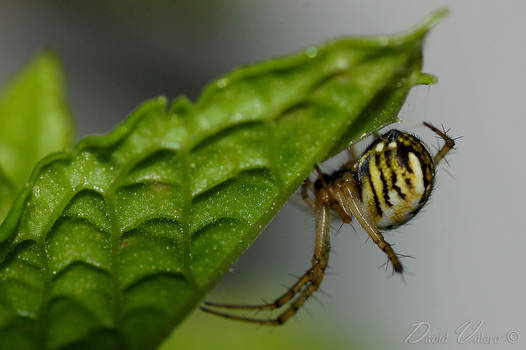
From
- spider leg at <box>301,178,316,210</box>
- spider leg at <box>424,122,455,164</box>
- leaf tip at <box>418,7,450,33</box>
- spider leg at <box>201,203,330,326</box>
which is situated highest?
leaf tip at <box>418,7,450,33</box>

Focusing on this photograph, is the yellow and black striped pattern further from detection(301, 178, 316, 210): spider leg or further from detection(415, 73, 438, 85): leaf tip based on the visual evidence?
detection(415, 73, 438, 85): leaf tip

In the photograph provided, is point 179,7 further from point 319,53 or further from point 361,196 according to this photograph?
point 319,53

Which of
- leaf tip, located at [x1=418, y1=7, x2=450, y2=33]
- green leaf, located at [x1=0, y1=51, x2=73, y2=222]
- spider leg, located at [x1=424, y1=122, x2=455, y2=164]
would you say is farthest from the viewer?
spider leg, located at [x1=424, y1=122, x2=455, y2=164]

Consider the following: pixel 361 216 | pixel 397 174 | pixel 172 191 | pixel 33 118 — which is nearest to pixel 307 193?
pixel 361 216

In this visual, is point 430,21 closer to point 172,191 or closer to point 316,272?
point 172,191

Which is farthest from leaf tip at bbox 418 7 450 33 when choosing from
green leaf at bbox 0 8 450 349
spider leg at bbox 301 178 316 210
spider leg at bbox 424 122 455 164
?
spider leg at bbox 301 178 316 210

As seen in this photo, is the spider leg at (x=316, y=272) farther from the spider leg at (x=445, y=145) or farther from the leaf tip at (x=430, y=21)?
the leaf tip at (x=430, y=21)
